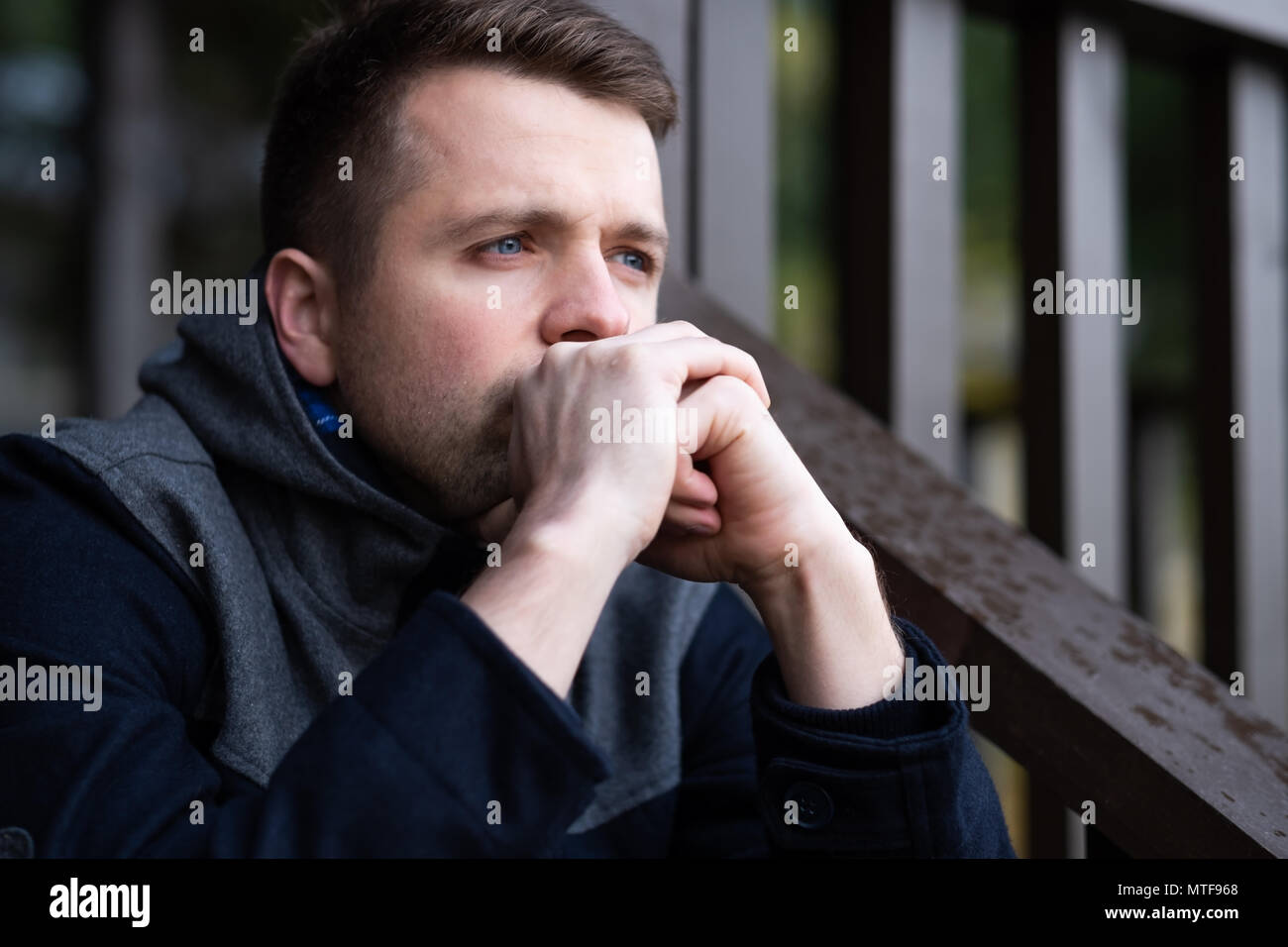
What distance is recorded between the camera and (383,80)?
1.39 meters

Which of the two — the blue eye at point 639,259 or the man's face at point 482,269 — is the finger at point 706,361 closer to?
the man's face at point 482,269

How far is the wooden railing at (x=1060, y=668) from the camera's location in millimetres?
1130

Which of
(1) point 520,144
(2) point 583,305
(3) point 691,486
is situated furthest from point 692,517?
(1) point 520,144

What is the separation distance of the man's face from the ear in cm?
3

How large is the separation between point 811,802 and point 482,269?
2.21 feet

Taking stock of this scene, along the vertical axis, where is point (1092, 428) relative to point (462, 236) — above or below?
below

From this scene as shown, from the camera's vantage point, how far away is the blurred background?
1.73m

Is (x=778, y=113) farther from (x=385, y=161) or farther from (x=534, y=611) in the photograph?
(x=534, y=611)

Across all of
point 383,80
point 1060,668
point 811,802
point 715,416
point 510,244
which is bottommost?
point 811,802

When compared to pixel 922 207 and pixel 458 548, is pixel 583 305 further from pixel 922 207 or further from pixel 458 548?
pixel 922 207

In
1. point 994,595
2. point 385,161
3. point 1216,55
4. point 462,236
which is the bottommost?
point 994,595

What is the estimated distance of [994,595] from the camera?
1.29 m
